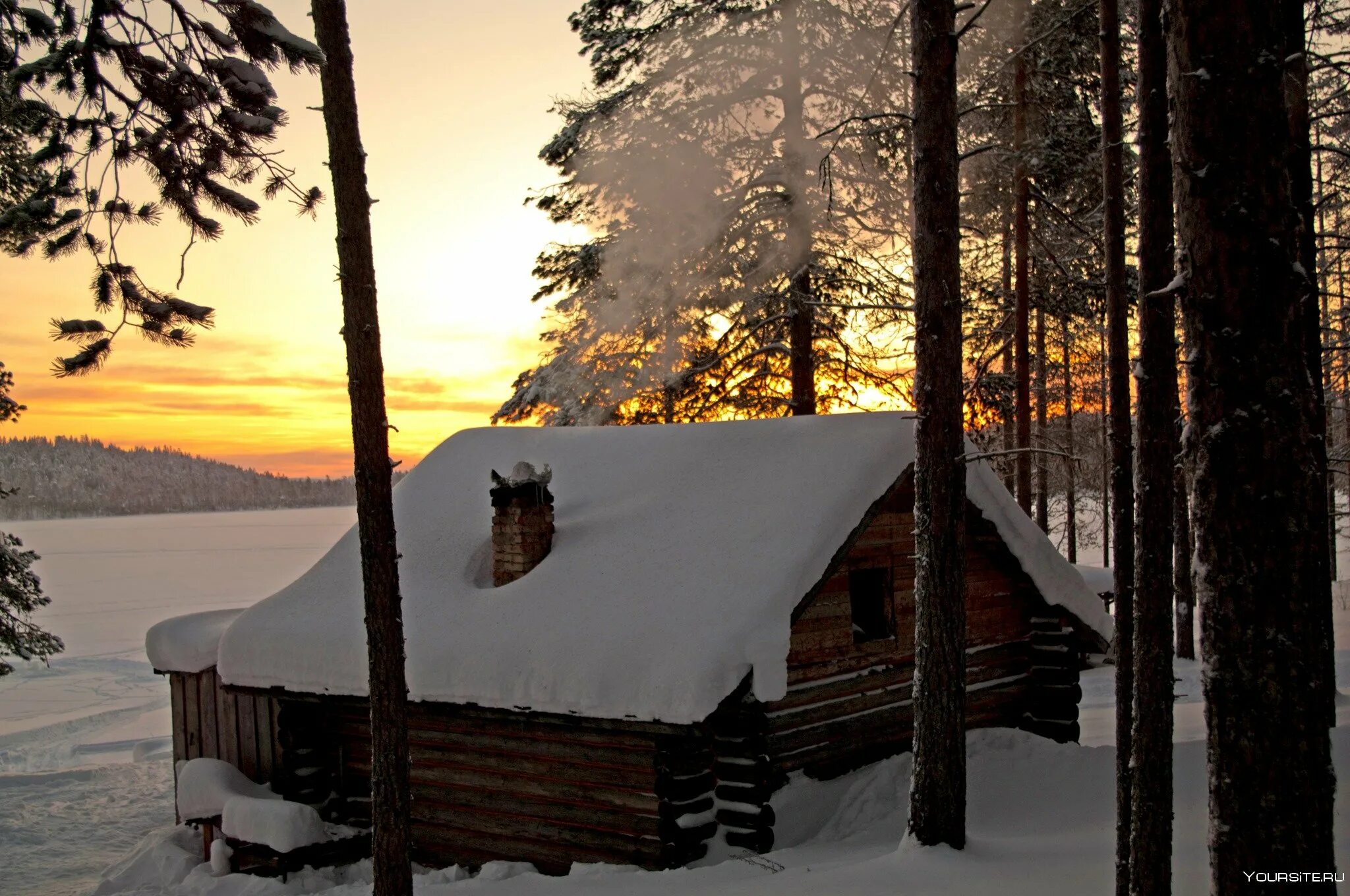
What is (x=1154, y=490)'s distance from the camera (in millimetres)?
7582

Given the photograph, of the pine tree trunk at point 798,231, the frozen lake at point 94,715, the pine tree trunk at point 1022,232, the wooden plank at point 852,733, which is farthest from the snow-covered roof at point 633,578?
the pine tree trunk at point 1022,232

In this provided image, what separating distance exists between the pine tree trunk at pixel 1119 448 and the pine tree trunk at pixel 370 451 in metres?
5.19

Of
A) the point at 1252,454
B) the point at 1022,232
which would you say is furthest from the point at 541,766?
the point at 1022,232

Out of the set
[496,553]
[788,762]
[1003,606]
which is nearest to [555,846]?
[788,762]

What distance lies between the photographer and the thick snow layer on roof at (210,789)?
1235 cm

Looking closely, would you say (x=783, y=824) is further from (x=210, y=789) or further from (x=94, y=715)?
(x=94, y=715)

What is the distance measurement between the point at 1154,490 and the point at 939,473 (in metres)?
1.52

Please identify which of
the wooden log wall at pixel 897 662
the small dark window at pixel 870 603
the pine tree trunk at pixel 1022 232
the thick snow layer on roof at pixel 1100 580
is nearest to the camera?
the wooden log wall at pixel 897 662

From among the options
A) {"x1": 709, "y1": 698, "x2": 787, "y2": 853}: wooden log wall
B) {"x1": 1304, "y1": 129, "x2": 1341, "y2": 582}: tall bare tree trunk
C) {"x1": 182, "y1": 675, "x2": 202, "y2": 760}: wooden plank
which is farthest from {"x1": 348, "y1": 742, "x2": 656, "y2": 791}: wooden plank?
{"x1": 1304, "y1": 129, "x2": 1341, "y2": 582}: tall bare tree trunk

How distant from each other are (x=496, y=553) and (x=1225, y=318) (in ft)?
30.4

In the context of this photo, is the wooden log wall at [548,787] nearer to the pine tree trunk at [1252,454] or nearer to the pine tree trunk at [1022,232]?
the pine tree trunk at [1252,454]

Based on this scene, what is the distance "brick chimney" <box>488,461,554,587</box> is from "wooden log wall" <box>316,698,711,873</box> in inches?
71.6

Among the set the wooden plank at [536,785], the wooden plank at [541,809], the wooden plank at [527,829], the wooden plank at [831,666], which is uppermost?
the wooden plank at [831,666]

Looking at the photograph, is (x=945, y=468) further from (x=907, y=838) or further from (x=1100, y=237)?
(x=1100, y=237)
